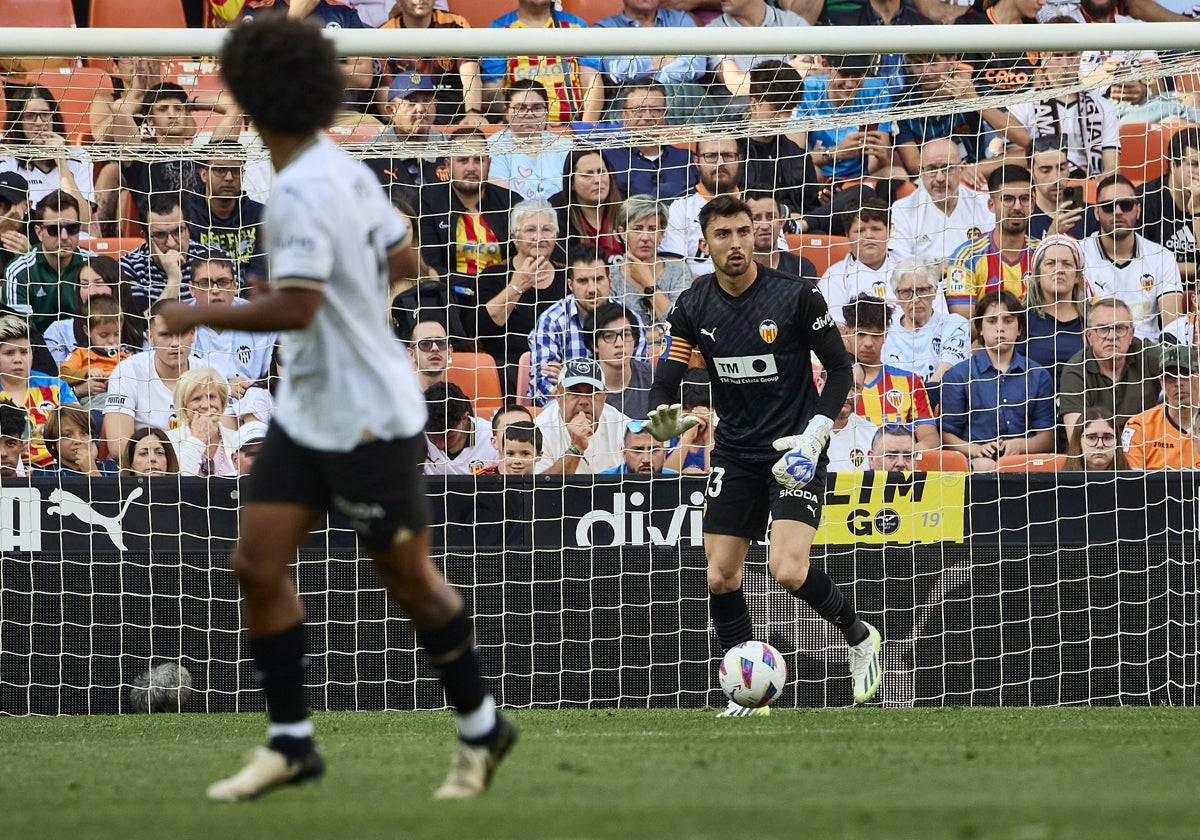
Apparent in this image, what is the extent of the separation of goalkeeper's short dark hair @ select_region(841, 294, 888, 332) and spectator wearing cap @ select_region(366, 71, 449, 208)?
2.82 metres

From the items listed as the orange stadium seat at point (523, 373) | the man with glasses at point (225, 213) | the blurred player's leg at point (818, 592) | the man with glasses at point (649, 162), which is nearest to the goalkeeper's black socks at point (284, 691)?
the blurred player's leg at point (818, 592)

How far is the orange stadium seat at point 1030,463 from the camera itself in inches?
364

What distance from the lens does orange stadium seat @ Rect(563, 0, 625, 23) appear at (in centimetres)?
1182

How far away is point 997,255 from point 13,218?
6.38 m

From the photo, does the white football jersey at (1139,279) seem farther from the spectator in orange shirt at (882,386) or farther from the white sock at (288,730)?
the white sock at (288,730)

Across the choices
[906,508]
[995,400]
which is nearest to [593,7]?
[995,400]

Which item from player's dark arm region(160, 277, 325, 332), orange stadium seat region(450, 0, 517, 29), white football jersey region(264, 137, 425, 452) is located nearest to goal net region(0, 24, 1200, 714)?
orange stadium seat region(450, 0, 517, 29)

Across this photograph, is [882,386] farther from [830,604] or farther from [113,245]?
[113,245]

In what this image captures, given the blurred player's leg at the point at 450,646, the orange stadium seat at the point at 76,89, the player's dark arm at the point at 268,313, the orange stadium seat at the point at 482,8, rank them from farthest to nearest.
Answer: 1. the orange stadium seat at the point at 482,8
2. the orange stadium seat at the point at 76,89
3. the blurred player's leg at the point at 450,646
4. the player's dark arm at the point at 268,313

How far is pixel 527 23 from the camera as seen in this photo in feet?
38.1

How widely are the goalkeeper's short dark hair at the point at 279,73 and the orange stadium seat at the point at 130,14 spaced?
8.29 metres

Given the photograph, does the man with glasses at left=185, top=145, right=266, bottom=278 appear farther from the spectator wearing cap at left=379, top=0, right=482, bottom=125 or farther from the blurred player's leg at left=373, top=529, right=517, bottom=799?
the blurred player's leg at left=373, top=529, right=517, bottom=799

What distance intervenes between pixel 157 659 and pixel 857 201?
5.55m

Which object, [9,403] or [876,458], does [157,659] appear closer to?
[9,403]
